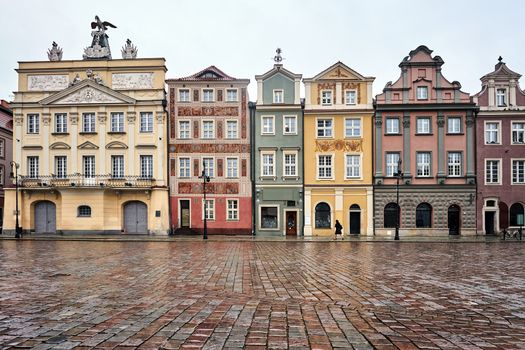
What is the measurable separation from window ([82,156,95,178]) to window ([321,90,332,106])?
794 inches

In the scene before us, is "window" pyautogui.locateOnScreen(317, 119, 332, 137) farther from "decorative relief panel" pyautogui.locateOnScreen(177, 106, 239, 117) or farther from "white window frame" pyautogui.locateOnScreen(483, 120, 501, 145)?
"white window frame" pyautogui.locateOnScreen(483, 120, 501, 145)

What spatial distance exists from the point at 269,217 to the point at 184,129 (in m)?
10.4

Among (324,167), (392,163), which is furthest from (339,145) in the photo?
(392,163)

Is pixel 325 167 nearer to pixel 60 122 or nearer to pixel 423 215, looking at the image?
pixel 423 215

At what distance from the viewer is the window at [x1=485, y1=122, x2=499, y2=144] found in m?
36.9

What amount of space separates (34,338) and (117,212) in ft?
108

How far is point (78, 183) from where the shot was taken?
36.9 meters

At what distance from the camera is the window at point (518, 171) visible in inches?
1448

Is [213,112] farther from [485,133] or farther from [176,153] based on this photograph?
[485,133]

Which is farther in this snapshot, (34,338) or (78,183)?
(78,183)

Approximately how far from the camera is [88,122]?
124 feet

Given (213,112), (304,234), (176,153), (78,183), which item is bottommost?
(304,234)

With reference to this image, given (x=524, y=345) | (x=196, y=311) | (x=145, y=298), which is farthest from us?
(x=145, y=298)

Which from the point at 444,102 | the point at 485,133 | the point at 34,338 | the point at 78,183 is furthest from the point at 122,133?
the point at 34,338
